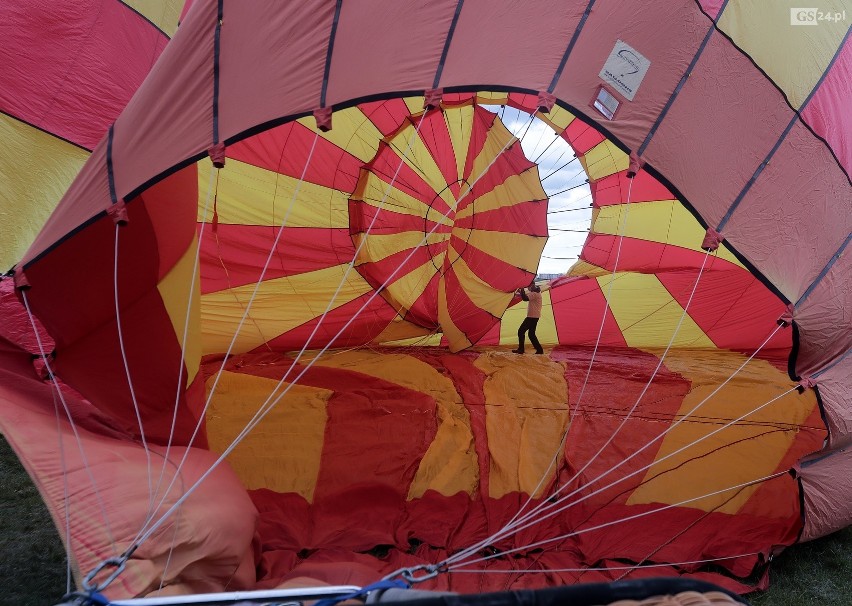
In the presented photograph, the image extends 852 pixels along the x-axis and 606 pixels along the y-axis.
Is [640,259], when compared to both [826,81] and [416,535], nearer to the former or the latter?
[826,81]

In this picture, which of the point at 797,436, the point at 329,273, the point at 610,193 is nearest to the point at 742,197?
the point at 797,436

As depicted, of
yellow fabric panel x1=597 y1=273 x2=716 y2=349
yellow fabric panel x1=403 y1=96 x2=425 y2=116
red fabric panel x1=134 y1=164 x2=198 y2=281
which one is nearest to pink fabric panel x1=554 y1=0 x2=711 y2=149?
red fabric panel x1=134 y1=164 x2=198 y2=281

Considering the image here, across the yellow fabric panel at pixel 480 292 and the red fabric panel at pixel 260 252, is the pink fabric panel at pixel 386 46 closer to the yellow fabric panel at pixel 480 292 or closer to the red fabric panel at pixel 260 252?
the red fabric panel at pixel 260 252

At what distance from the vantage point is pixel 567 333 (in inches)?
177

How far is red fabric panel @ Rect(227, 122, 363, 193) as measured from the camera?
3.46m

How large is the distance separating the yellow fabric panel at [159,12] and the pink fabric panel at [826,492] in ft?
10.7

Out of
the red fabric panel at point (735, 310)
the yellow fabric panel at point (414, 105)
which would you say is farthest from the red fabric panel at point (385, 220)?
the red fabric panel at point (735, 310)

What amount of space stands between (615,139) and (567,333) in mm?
2584

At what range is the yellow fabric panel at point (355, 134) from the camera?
11.8 ft

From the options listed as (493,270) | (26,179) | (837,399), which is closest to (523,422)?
(837,399)

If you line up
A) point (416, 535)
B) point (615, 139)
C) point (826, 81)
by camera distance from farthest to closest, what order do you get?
point (416, 535) → point (826, 81) → point (615, 139)

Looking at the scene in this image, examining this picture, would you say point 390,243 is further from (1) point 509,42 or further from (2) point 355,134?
(1) point 509,42

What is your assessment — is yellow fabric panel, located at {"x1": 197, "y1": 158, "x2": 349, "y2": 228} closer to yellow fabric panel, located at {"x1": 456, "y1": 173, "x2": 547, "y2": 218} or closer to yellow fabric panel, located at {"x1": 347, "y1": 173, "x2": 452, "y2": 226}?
yellow fabric panel, located at {"x1": 347, "y1": 173, "x2": 452, "y2": 226}

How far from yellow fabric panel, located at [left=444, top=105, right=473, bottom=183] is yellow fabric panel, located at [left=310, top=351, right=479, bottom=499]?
3.99 ft
